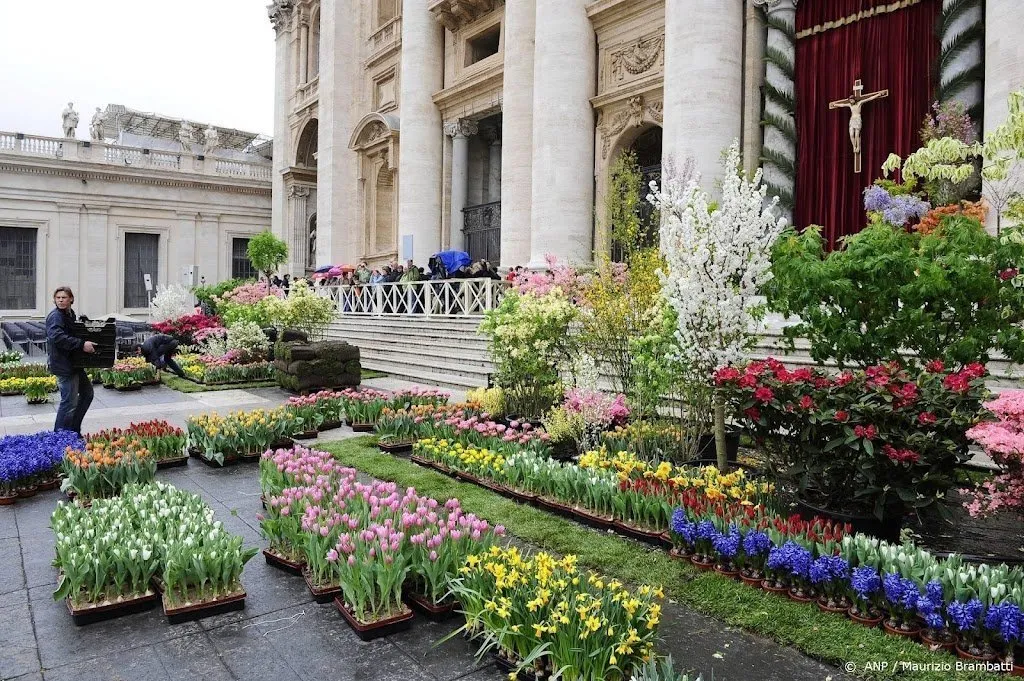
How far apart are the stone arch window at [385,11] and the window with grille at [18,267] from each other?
20433mm

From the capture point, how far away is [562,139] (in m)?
18.5

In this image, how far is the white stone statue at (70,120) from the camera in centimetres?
3619

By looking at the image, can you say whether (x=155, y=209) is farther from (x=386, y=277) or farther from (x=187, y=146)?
(x=386, y=277)

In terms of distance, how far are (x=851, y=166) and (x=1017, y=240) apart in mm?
8294

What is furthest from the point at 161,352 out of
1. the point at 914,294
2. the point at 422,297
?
the point at 914,294

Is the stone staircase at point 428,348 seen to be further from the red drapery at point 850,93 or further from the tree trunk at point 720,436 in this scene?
the tree trunk at point 720,436

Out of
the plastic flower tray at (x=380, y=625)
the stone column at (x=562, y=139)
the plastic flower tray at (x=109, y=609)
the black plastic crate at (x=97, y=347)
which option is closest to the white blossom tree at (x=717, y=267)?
the plastic flower tray at (x=380, y=625)

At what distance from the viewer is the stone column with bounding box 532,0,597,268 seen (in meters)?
18.3

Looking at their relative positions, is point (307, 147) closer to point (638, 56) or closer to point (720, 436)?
point (638, 56)

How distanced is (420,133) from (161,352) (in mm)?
13036

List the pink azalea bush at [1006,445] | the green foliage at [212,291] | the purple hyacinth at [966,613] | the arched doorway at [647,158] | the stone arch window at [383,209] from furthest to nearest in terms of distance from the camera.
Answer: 1. the green foliage at [212,291]
2. the stone arch window at [383,209]
3. the arched doorway at [647,158]
4. the pink azalea bush at [1006,445]
5. the purple hyacinth at [966,613]

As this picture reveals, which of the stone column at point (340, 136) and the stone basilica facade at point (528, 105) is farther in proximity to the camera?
the stone column at point (340, 136)

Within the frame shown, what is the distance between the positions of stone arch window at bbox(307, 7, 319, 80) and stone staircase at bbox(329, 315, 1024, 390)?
824 inches

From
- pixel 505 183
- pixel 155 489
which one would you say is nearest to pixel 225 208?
pixel 505 183
